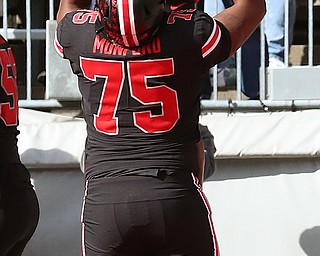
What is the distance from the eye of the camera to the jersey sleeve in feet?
9.83

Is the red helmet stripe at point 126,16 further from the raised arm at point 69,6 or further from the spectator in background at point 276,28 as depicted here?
the spectator in background at point 276,28

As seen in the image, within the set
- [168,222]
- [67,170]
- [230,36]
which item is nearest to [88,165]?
[168,222]

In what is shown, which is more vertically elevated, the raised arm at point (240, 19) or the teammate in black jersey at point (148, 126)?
the raised arm at point (240, 19)

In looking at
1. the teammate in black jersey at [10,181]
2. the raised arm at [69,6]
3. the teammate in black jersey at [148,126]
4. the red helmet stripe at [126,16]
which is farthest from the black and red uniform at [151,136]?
the teammate in black jersey at [10,181]

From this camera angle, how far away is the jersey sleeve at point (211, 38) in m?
3.00

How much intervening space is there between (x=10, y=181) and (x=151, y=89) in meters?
1.06

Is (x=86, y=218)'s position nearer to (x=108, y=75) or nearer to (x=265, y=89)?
(x=108, y=75)

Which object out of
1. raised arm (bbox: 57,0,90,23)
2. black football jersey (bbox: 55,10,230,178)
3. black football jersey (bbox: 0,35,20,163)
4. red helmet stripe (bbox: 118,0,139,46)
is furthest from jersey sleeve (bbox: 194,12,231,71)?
black football jersey (bbox: 0,35,20,163)

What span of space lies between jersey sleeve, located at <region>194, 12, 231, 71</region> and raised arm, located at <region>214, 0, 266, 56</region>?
0.04 m

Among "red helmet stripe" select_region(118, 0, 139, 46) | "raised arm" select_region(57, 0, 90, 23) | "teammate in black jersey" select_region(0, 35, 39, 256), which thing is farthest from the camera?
"teammate in black jersey" select_region(0, 35, 39, 256)

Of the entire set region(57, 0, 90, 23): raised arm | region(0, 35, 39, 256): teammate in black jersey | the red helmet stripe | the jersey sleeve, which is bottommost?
region(0, 35, 39, 256): teammate in black jersey

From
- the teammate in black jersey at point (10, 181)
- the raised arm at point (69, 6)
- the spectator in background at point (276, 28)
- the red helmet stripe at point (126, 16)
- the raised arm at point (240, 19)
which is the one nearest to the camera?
the red helmet stripe at point (126, 16)

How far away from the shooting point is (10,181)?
3.73 m

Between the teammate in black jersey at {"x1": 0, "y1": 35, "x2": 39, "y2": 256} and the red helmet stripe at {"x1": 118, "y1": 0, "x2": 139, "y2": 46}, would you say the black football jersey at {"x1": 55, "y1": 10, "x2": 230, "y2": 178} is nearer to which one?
the red helmet stripe at {"x1": 118, "y1": 0, "x2": 139, "y2": 46}
